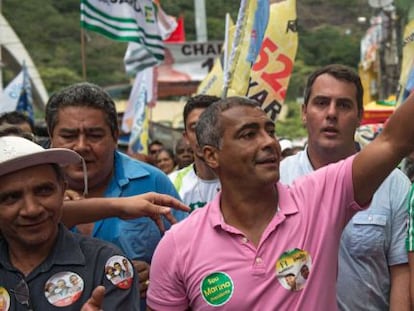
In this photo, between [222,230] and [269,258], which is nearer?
[269,258]

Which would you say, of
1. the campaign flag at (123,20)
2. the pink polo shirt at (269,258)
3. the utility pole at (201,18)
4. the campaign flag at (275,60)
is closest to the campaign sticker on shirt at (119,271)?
the pink polo shirt at (269,258)

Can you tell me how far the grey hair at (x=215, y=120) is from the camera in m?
2.95

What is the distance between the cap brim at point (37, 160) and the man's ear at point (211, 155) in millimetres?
535

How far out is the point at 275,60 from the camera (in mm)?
6812

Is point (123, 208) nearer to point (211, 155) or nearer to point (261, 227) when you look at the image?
point (211, 155)

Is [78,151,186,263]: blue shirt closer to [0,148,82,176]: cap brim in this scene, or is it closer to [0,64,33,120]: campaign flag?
[0,148,82,176]: cap brim

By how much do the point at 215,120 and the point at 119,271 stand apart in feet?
2.31

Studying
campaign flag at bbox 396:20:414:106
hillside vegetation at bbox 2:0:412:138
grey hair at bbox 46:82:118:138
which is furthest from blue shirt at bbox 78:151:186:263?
hillside vegetation at bbox 2:0:412:138

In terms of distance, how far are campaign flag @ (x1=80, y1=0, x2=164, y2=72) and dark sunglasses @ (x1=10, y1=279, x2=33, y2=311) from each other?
256 inches

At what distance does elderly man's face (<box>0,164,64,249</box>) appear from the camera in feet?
8.50

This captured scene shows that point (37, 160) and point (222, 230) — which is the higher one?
point (37, 160)

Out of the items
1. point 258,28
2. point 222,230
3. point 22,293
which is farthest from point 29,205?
point 258,28

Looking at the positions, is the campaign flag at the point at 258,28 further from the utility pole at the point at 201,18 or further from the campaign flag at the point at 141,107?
the utility pole at the point at 201,18

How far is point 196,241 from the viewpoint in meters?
2.80
